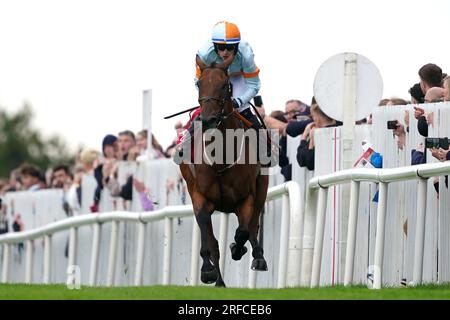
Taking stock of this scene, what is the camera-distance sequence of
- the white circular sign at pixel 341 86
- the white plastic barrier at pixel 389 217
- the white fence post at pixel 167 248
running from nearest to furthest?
the white plastic barrier at pixel 389 217 → the white circular sign at pixel 341 86 → the white fence post at pixel 167 248

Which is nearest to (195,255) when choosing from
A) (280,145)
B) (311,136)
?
(280,145)

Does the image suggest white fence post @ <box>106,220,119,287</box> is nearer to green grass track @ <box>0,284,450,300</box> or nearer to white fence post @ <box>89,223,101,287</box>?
white fence post @ <box>89,223,101,287</box>

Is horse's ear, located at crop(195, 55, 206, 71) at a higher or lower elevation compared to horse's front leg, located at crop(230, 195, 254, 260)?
higher

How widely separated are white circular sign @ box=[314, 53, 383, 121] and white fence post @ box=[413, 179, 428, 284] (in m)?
1.85

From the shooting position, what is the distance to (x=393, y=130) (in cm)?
1377

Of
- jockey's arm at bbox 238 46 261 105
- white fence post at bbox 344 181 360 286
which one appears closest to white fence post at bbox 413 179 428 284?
white fence post at bbox 344 181 360 286

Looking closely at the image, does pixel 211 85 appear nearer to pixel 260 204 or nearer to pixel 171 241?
pixel 260 204

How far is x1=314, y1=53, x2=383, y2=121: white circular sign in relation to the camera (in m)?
14.3

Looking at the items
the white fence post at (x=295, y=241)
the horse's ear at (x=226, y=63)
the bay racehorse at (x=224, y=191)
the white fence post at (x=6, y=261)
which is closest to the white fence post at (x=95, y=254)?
the white fence post at (x=6, y=261)

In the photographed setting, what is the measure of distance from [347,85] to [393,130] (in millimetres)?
884

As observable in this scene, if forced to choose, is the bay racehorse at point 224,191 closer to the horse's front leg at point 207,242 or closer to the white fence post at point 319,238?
the horse's front leg at point 207,242

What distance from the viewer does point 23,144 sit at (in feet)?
281

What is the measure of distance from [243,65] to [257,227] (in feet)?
5.13

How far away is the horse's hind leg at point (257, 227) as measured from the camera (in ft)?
45.0
